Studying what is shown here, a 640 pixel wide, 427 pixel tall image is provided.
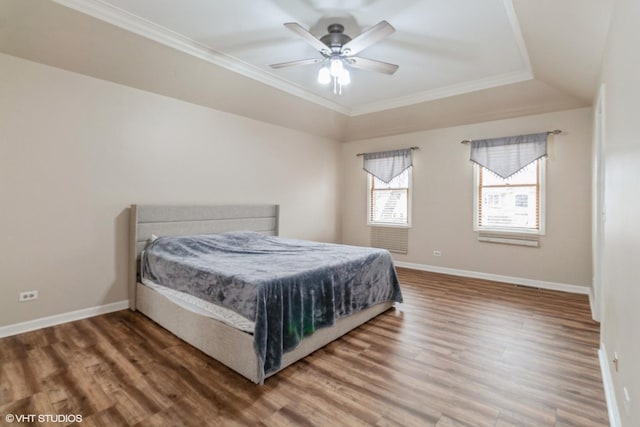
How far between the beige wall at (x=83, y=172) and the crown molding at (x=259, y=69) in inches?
33.2

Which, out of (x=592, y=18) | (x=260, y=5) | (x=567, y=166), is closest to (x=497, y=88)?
(x=567, y=166)

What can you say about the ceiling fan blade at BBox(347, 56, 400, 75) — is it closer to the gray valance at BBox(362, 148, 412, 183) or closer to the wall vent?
the gray valance at BBox(362, 148, 412, 183)

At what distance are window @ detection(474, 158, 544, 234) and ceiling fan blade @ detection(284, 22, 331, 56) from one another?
358 centimetres

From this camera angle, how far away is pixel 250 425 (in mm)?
1819

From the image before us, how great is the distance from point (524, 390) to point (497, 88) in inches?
→ 153

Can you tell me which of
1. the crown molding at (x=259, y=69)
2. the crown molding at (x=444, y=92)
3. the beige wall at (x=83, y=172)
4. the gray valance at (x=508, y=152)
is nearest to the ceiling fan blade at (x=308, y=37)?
the crown molding at (x=259, y=69)

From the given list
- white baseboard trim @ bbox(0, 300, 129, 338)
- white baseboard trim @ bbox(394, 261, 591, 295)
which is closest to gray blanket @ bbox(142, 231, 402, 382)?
white baseboard trim @ bbox(0, 300, 129, 338)

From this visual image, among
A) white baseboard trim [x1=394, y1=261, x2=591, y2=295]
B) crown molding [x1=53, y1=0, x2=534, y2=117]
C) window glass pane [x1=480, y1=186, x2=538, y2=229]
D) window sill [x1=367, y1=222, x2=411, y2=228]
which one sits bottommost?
white baseboard trim [x1=394, y1=261, x2=591, y2=295]

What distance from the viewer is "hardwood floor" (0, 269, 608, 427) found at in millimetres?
1907

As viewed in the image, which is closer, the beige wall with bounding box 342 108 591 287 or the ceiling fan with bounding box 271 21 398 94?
the ceiling fan with bounding box 271 21 398 94

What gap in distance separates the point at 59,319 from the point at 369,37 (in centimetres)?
414

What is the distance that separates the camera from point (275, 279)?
241 cm

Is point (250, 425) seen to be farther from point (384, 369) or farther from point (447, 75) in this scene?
point (447, 75)

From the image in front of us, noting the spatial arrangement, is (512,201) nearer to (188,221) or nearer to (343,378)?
(343,378)
